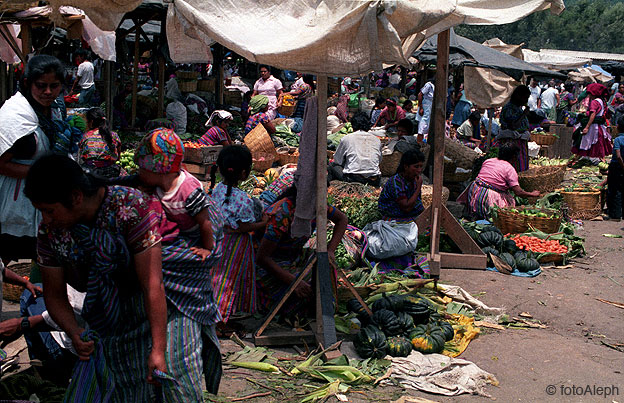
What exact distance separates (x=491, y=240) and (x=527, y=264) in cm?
56

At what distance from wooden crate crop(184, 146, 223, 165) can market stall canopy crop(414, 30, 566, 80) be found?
4.08 m

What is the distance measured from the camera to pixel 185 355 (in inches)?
108

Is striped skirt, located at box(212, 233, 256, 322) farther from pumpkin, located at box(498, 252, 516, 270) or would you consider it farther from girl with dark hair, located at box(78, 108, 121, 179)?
pumpkin, located at box(498, 252, 516, 270)

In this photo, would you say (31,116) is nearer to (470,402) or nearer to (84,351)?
(84,351)

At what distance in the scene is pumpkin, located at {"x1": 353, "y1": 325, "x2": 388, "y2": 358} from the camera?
460cm

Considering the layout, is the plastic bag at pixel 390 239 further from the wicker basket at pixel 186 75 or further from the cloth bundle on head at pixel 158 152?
the wicker basket at pixel 186 75

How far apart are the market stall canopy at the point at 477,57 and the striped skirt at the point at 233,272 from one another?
6.39m

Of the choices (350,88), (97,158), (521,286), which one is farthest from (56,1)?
(350,88)

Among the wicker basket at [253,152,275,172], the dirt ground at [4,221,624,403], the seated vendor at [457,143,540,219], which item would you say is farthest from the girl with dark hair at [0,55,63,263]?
the wicker basket at [253,152,275,172]

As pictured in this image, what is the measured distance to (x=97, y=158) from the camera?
545 centimetres

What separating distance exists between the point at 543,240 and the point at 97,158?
536cm

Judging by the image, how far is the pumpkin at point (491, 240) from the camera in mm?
7441

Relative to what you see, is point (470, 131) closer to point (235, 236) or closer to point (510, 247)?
point (510, 247)

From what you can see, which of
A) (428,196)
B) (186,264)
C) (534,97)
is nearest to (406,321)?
(186,264)
